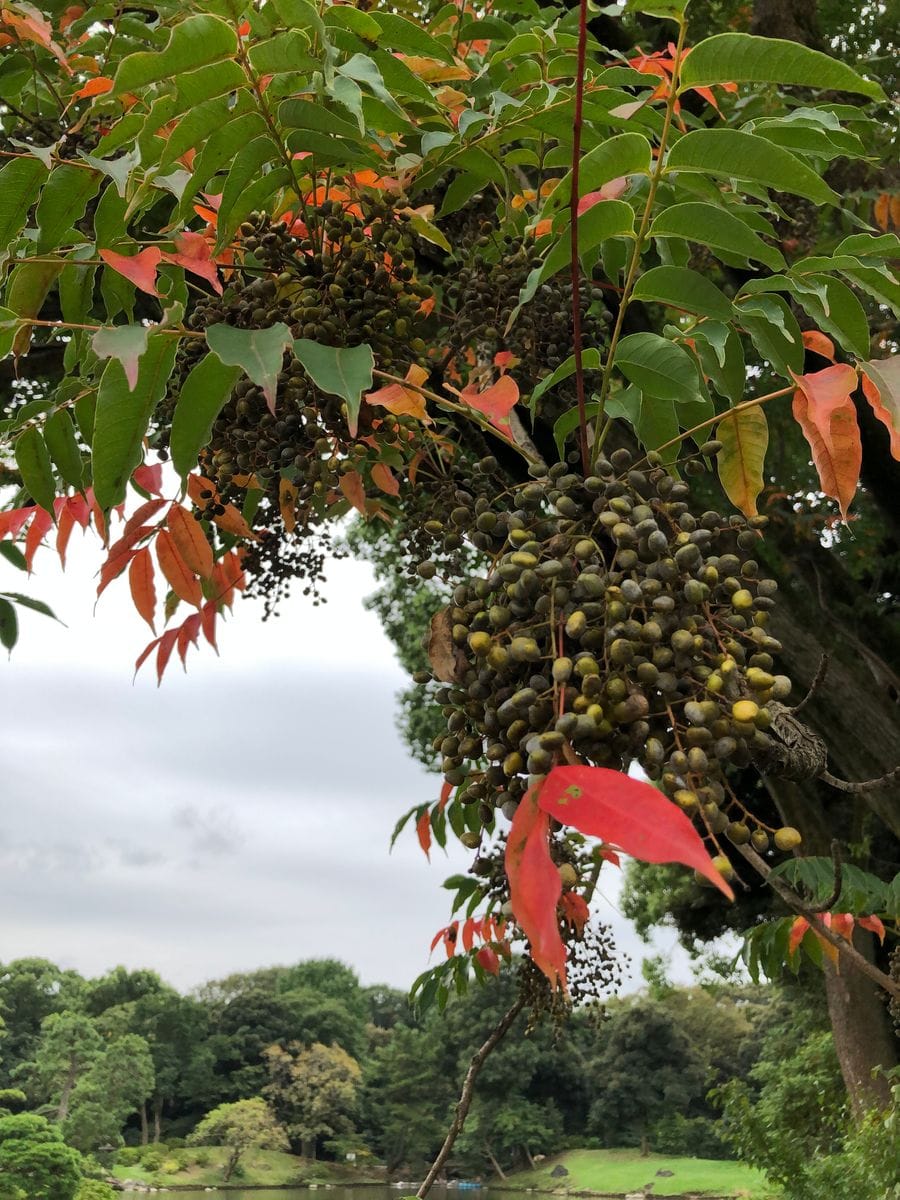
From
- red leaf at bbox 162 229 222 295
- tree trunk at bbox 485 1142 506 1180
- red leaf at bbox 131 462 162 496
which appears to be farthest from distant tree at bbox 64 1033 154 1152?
red leaf at bbox 162 229 222 295

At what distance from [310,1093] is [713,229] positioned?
39976 mm

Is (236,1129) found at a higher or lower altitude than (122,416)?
lower

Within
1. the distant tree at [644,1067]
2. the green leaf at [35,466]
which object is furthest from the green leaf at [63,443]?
the distant tree at [644,1067]

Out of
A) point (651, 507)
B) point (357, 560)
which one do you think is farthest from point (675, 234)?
point (357, 560)

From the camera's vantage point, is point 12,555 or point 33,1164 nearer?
point 12,555

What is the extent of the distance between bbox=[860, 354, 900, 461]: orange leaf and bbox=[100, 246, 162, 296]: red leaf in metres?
0.88

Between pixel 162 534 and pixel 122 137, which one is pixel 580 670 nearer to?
pixel 122 137

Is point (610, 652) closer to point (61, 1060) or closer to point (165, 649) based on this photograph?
point (165, 649)

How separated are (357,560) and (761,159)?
1031 centimetres

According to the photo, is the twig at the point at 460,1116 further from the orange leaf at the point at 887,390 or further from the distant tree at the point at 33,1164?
the distant tree at the point at 33,1164

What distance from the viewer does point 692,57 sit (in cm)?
112

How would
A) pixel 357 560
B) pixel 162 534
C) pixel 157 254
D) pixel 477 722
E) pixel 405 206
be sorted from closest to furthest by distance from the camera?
pixel 477 722 < pixel 157 254 < pixel 405 206 < pixel 162 534 < pixel 357 560

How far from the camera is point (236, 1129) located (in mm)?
33938

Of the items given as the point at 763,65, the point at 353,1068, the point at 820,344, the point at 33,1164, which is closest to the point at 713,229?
the point at 763,65
